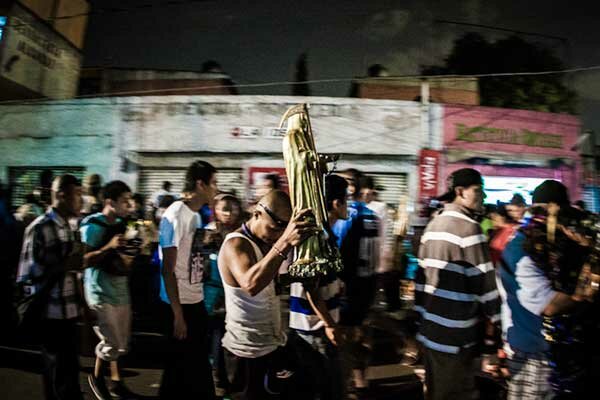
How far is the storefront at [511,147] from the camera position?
563 inches

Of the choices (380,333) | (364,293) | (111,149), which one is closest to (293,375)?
(364,293)

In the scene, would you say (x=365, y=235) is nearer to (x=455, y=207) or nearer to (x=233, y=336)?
(x=455, y=207)

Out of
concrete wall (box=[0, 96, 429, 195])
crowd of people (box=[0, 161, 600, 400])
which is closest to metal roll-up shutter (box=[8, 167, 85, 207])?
concrete wall (box=[0, 96, 429, 195])

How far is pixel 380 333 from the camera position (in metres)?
6.26

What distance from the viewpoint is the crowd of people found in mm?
2623

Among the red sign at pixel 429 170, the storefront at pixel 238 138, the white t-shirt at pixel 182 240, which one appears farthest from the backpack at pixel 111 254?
the red sign at pixel 429 170

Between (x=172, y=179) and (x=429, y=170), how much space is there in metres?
7.98

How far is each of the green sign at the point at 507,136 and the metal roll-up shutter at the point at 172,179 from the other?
22.9 ft

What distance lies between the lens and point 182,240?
3.59m

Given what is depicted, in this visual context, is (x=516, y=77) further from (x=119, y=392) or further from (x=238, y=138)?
(x=119, y=392)

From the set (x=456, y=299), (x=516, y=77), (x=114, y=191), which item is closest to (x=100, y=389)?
(x=114, y=191)

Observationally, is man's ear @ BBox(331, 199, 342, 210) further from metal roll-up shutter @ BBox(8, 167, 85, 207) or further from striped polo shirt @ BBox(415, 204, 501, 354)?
metal roll-up shutter @ BBox(8, 167, 85, 207)

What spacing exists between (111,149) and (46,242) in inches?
482

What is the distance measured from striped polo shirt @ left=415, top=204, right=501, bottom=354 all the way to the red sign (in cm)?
1139
